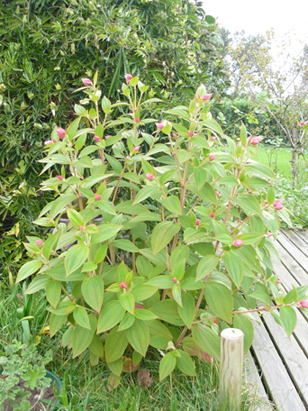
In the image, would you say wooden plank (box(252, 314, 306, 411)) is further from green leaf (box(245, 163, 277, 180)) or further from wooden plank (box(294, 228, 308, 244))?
wooden plank (box(294, 228, 308, 244))

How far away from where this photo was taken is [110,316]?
1135mm

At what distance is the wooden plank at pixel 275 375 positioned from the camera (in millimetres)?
1510

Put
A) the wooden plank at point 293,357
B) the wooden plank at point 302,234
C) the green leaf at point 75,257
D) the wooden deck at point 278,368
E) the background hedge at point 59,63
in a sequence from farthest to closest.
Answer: the wooden plank at point 302,234 < the background hedge at point 59,63 < the wooden plank at point 293,357 < the wooden deck at point 278,368 < the green leaf at point 75,257

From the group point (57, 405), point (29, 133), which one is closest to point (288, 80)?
point (29, 133)

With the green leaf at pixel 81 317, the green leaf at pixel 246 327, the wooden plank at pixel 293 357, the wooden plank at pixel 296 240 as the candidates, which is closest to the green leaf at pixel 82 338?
the green leaf at pixel 81 317

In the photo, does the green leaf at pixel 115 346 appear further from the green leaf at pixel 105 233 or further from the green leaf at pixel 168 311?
the green leaf at pixel 105 233

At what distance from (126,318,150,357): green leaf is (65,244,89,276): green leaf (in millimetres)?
355

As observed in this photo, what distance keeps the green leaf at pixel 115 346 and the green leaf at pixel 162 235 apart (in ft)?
1.28

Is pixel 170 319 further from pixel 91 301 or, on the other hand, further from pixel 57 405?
pixel 57 405

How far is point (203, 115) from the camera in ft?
4.22

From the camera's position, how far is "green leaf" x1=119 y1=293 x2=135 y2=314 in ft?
3.42

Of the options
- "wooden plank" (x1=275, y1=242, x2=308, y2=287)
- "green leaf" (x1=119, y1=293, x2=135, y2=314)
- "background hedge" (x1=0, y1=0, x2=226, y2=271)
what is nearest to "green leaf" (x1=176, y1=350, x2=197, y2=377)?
"green leaf" (x1=119, y1=293, x2=135, y2=314)

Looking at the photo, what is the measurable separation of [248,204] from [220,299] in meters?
0.36

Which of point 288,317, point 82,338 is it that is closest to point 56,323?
point 82,338
